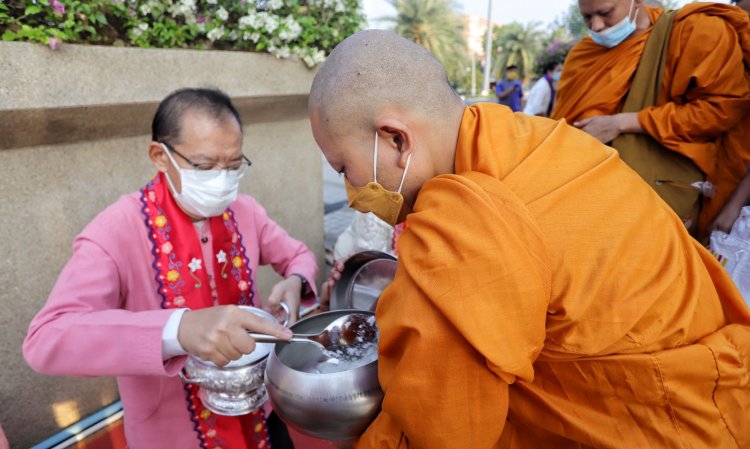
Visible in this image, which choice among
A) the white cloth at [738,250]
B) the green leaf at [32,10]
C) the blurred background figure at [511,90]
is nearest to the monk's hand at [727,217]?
the white cloth at [738,250]

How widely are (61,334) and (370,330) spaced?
876mm

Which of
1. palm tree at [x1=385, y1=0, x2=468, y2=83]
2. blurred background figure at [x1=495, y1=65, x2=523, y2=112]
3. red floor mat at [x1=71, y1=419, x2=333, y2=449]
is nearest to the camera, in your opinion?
red floor mat at [x1=71, y1=419, x2=333, y2=449]

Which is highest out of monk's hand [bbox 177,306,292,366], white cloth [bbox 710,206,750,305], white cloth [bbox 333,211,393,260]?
monk's hand [bbox 177,306,292,366]

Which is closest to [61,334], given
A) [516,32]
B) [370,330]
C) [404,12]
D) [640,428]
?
[370,330]

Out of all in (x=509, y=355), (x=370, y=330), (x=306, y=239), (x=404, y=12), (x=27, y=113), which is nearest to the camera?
(x=509, y=355)

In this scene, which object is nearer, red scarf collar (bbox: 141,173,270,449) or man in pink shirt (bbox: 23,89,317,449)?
man in pink shirt (bbox: 23,89,317,449)

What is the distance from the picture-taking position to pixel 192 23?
2604 millimetres

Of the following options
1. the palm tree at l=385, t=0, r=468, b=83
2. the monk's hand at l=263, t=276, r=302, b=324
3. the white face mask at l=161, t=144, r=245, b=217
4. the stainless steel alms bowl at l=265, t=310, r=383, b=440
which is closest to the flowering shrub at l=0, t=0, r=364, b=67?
the white face mask at l=161, t=144, r=245, b=217

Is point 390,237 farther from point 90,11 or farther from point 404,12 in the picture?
point 404,12

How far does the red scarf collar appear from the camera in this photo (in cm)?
161

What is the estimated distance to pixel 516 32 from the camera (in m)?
37.8

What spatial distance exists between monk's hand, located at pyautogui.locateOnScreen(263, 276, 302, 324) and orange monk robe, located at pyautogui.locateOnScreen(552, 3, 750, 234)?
6.26 feet

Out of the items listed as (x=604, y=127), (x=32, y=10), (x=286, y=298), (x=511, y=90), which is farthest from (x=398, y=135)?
(x=511, y=90)

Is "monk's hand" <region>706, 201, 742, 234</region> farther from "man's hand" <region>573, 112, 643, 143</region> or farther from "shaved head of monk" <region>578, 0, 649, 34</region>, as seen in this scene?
"shaved head of monk" <region>578, 0, 649, 34</region>
